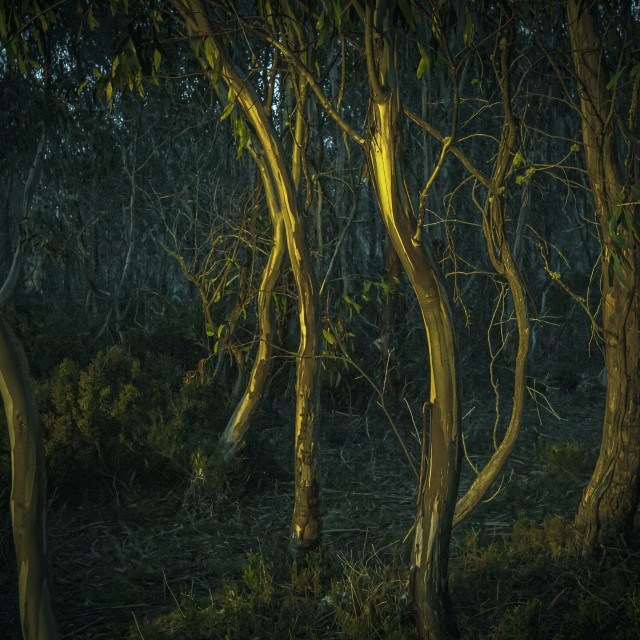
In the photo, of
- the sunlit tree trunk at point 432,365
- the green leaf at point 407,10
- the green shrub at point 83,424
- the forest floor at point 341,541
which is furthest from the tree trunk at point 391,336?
the green leaf at point 407,10

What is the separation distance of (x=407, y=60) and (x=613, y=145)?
16.9 feet

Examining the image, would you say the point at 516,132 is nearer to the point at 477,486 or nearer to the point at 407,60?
the point at 477,486

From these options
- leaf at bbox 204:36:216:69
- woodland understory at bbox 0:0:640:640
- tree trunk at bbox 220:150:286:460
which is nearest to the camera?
woodland understory at bbox 0:0:640:640

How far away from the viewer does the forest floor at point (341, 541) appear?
10.4ft

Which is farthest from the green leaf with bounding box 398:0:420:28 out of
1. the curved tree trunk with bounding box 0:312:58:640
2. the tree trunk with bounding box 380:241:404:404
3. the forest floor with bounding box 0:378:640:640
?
the tree trunk with bounding box 380:241:404:404

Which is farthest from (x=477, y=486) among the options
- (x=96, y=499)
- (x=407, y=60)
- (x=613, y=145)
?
(x=407, y=60)

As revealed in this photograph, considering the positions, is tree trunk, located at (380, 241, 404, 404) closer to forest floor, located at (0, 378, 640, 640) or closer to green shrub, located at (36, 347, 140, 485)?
forest floor, located at (0, 378, 640, 640)

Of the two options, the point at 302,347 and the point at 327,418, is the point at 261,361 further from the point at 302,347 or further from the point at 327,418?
the point at 327,418

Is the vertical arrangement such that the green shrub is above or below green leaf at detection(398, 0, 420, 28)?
below

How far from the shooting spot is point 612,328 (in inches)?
146

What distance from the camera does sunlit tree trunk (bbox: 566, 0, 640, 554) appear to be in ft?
11.9

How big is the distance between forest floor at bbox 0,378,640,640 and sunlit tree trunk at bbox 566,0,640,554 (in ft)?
0.93

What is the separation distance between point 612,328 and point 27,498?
298 centimetres

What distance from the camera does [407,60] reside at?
8312 mm
